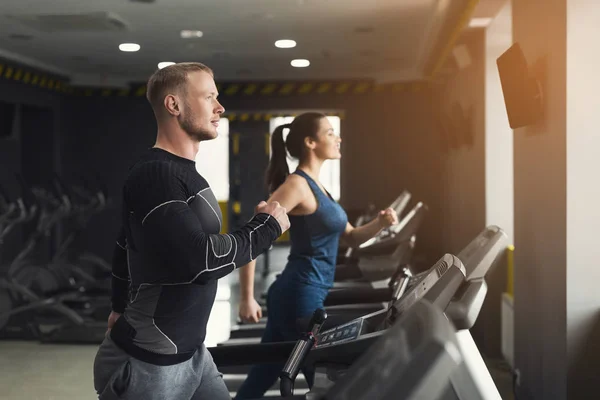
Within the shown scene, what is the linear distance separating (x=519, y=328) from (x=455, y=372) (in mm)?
3536

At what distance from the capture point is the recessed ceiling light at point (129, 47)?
734cm

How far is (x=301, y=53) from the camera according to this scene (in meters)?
7.95

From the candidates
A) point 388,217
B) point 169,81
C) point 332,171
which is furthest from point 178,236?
point 332,171

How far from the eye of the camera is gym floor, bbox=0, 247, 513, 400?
4.43 m

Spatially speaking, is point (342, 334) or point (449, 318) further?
point (342, 334)

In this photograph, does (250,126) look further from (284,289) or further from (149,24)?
(284,289)

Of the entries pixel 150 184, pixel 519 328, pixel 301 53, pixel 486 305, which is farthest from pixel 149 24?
pixel 150 184

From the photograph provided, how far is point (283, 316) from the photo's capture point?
2.84m

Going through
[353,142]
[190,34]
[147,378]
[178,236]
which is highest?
[190,34]

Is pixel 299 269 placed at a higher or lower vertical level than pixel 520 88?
lower

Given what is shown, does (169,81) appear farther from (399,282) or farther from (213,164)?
(213,164)

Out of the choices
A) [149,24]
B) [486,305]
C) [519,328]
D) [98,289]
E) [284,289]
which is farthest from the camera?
[98,289]

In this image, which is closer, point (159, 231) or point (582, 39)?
point (159, 231)

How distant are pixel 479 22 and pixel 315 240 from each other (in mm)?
3352
